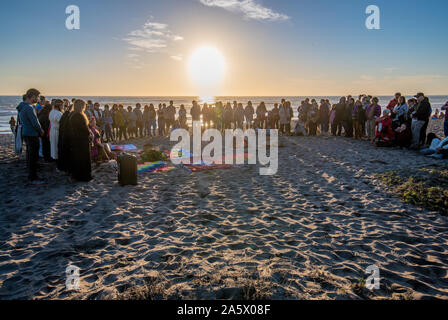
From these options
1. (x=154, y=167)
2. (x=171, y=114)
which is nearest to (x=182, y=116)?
(x=171, y=114)

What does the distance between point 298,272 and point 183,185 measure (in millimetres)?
4211

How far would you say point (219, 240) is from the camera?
3.96m

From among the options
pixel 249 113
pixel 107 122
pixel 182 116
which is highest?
pixel 249 113

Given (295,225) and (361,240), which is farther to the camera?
(295,225)

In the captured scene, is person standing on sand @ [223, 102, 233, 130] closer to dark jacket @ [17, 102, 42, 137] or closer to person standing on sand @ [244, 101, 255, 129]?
person standing on sand @ [244, 101, 255, 129]

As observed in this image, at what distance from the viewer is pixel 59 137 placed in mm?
7477

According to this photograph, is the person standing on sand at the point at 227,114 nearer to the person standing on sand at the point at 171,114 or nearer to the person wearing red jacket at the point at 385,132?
the person standing on sand at the point at 171,114

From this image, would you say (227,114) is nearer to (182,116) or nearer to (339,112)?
(182,116)

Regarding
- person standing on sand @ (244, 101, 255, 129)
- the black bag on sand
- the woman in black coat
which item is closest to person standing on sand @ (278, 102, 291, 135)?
person standing on sand @ (244, 101, 255, 129)

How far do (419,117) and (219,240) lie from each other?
9.87 metres

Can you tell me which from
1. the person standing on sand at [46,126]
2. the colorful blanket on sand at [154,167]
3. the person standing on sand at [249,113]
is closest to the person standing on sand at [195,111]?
the person standing on sand at [249,113]

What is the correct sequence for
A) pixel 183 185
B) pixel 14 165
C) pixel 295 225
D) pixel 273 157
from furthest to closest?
1. pixel 273 157
2. pixel 14 165
3. pixel 183 185
4. pixel 295 225
